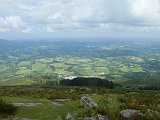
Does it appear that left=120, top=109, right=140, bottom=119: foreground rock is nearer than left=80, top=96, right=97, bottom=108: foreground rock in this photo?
Yes

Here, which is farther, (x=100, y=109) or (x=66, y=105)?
(x=66, y=105)

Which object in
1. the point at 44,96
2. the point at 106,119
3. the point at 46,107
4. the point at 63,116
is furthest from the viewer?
the point at 44,96

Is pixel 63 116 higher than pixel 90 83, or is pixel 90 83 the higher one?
pixel 63 116

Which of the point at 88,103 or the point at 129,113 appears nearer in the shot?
the point at 129,113

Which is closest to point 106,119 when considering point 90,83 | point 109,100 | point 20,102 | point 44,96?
point 109,100

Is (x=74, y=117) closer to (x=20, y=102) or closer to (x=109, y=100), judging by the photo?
(x=109, y=100)

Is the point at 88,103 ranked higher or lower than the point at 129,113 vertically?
higher

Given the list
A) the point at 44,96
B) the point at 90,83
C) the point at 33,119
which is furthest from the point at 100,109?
the point at 90,83

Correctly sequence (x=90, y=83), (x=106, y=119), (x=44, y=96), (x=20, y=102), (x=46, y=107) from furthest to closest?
1. (x=90, y=83)
2. (x=44, y=96)
3. (x=20, y=102)
4. (x=46, y=107)
5. (x=106, y=119)

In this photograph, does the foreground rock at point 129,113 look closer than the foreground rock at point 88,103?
Yes
